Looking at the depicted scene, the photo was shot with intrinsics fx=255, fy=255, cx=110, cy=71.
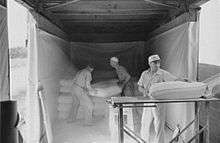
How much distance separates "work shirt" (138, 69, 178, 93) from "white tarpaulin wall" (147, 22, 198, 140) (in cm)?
22

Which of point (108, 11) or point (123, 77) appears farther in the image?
point (123, 77)

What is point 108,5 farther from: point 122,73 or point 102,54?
point 102,54

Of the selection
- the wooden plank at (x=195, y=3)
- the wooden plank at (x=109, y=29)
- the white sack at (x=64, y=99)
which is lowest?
the white sack at (x=64, y=99)

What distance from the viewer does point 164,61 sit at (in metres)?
4.85

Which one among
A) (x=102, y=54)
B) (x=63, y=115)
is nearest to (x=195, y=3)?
(x=63, y=115)

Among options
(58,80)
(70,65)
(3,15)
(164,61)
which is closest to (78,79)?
(58,80)

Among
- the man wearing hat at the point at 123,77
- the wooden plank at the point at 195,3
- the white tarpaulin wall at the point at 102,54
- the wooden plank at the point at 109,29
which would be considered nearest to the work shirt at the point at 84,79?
the man wearing hat at the point at 123,77

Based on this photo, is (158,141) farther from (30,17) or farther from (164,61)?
(30,17)

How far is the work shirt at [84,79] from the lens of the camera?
16.8 ft

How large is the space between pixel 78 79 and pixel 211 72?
2677 millimetres

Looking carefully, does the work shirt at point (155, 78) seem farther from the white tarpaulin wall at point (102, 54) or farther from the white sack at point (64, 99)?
the white tarpaulin wall at point (102, 54)

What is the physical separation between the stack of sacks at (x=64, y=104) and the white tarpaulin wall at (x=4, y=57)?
3.12m

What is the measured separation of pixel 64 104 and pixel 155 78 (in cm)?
247

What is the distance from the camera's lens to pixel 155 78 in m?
3.75
